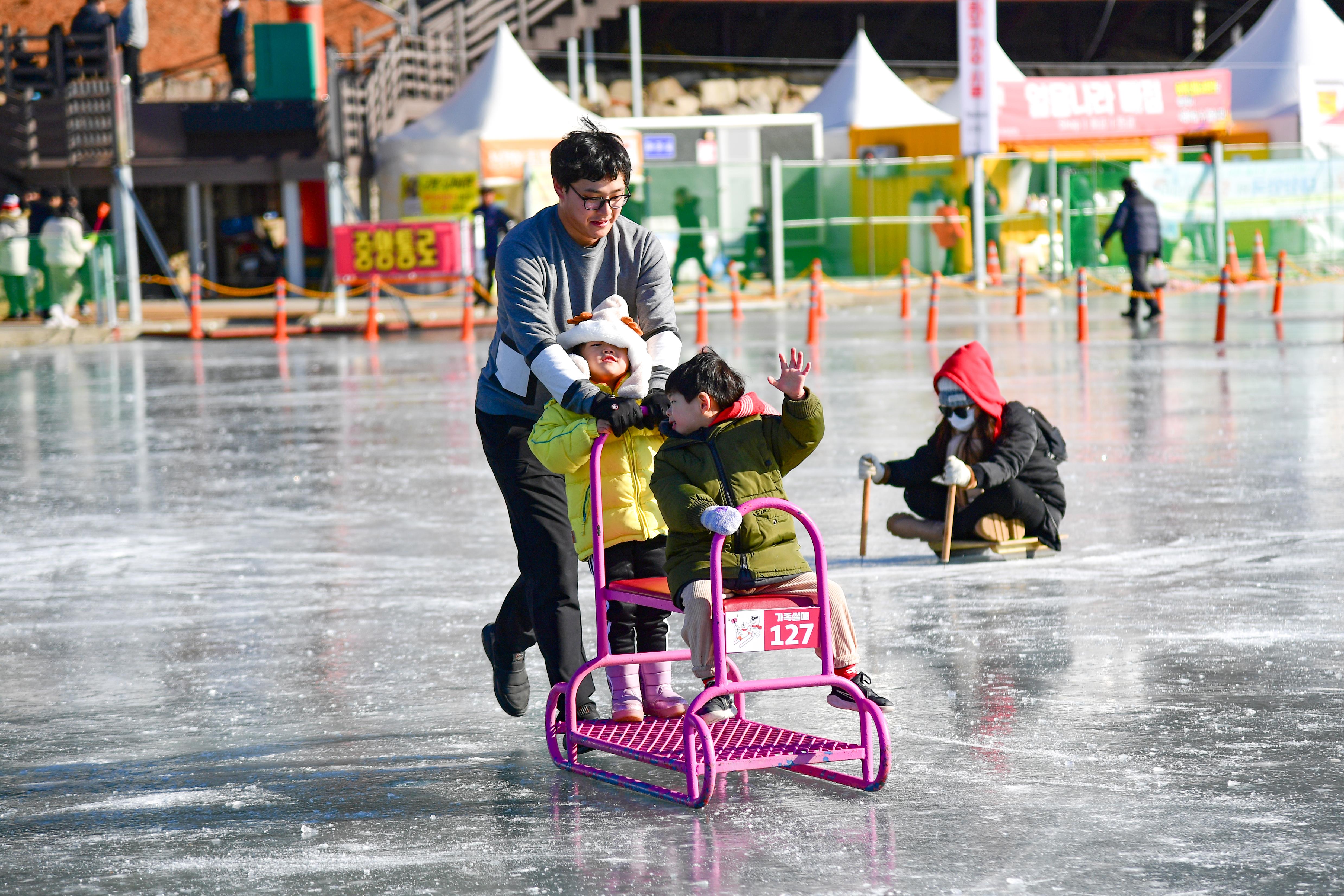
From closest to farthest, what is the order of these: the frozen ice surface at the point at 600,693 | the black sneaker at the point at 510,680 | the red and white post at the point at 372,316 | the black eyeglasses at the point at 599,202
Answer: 1. the frozen ice surface at the point at 600,693
2. the black eyeglasses at the point at 599,202
3. the black sneaker at the point at 510,680
4. the red and white post at the point at 372,316

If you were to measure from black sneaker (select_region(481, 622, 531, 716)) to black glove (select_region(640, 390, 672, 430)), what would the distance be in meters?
0.96

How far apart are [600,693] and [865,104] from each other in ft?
99.7

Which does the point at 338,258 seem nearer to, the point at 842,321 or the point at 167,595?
the point at 842,321

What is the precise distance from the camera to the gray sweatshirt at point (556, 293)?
5078 millimetres

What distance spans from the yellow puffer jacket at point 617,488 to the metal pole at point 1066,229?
26.5m

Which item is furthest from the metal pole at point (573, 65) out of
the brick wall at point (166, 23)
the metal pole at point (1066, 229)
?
the metal pole at point (1066, 229)

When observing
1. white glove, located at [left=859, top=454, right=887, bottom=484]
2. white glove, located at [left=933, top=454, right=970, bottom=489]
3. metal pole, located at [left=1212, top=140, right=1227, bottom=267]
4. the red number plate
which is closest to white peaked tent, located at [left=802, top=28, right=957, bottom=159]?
metal pole, located at [left=1212, top=140, right=1227, bottom=267]

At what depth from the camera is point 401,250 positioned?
2636cm

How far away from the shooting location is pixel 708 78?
43.5m

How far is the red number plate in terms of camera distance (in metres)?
4.66

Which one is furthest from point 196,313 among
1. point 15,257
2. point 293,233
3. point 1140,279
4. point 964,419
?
point 964,419

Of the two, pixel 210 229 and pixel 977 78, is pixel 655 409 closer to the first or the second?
pixel 977 78

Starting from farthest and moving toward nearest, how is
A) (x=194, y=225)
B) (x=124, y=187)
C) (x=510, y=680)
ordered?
(x=194, y=225) → (x=124, y=187) → (x=510, y=680)

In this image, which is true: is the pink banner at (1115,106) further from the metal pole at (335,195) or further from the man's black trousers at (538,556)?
the man's black trousers at (538,556)
